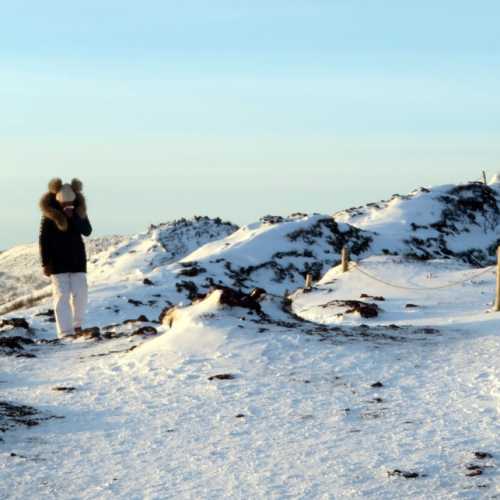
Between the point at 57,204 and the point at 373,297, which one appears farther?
the point at 373,297

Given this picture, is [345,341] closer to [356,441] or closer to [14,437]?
[356,441]

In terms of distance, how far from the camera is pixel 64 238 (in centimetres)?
1426

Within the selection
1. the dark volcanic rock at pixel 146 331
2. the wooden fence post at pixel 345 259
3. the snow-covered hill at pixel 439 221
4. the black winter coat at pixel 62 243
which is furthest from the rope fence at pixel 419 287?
the snow-covered hill at pixel 439 221

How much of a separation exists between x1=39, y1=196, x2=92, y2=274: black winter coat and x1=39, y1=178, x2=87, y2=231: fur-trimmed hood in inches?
1.5

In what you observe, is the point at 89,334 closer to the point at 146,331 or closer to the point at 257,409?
the point at 146,331

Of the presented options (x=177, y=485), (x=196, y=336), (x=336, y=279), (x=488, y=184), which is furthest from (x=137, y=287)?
(x=488, y=184)

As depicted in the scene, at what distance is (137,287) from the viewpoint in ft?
88.9

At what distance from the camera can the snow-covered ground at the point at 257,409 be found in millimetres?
6445

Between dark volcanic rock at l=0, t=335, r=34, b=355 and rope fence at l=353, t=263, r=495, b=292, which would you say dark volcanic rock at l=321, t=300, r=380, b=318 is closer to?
rope fence at l=353, t=263, r=495, b=292

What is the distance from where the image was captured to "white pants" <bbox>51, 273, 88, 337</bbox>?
570 inches

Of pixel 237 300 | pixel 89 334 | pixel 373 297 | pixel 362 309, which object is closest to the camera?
pixel 237 300

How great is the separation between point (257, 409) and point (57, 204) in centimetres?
720

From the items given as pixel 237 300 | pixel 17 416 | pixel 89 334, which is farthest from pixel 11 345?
pixel 17 416

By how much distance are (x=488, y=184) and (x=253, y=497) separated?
48760 millimetres
